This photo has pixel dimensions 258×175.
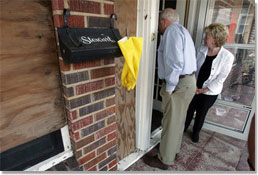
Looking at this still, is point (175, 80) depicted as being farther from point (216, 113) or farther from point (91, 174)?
point (216, 113)

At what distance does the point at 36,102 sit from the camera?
0.94m

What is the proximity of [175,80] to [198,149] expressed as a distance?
1.37m

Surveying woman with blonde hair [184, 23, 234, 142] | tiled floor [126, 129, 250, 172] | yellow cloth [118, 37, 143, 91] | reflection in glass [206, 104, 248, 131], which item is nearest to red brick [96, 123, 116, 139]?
yellow cloth [118, 37, 143, 91]

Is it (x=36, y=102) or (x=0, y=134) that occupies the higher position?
(x=36, y=102)

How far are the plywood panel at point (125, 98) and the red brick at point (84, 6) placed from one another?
0.47 metres

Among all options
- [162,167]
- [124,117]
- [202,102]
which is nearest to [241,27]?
[202,102]

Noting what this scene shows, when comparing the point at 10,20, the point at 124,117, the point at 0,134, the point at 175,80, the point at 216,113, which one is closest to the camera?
the point at 10,20

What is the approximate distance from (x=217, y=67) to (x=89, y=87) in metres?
1.82

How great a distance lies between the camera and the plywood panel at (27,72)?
0.77 meters

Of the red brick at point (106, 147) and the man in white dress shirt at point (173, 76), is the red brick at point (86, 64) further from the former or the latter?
the man in white dress shirt at point (173, 76)

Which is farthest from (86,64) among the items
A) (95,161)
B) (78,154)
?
(95,161)

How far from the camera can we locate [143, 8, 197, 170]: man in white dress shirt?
1604mm

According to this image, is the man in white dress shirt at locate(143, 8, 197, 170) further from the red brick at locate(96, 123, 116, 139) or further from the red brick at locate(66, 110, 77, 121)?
the red brick at locate(66, 110, 77, 121)

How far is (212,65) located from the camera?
212cm
